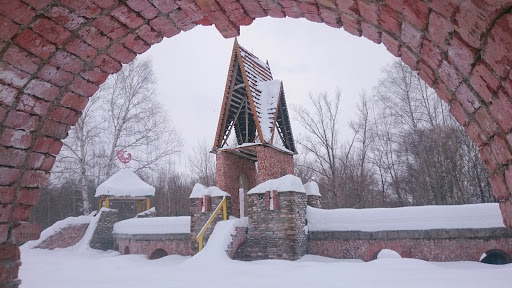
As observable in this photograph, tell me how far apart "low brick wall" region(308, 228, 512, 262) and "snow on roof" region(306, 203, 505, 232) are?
0.61 feet

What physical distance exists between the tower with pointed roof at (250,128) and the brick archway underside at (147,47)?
1084 cm

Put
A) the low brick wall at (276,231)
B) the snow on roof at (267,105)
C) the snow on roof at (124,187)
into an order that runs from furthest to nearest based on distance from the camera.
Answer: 1. the snow on roof at (124,187)
2. the snow on roof at (267,105)
3. the low brick wall at (276,231)

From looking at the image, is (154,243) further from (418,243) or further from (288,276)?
(418,243)

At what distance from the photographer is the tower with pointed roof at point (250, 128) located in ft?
47.1

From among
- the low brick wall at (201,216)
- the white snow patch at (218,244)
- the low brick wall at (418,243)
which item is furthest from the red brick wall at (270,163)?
the low brick wall at (418,243)

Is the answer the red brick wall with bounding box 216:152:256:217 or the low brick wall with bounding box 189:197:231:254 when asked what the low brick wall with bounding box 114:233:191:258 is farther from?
the red brick wall with bounding box 216:152:256:217

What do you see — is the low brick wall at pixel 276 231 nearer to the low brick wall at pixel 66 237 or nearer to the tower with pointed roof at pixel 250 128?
the tower with pointed roof at pixel 250 128

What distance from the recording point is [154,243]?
1631 cm

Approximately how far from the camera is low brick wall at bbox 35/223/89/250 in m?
18.9

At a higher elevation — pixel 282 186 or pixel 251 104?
pixel 251 104

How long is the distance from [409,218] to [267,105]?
7.86m

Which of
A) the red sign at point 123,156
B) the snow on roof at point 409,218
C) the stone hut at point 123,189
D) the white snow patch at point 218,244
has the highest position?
the red sign at point 123,156

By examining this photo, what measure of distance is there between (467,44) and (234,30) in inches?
76.0

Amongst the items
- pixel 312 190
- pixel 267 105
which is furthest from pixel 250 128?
pixel 312 190
